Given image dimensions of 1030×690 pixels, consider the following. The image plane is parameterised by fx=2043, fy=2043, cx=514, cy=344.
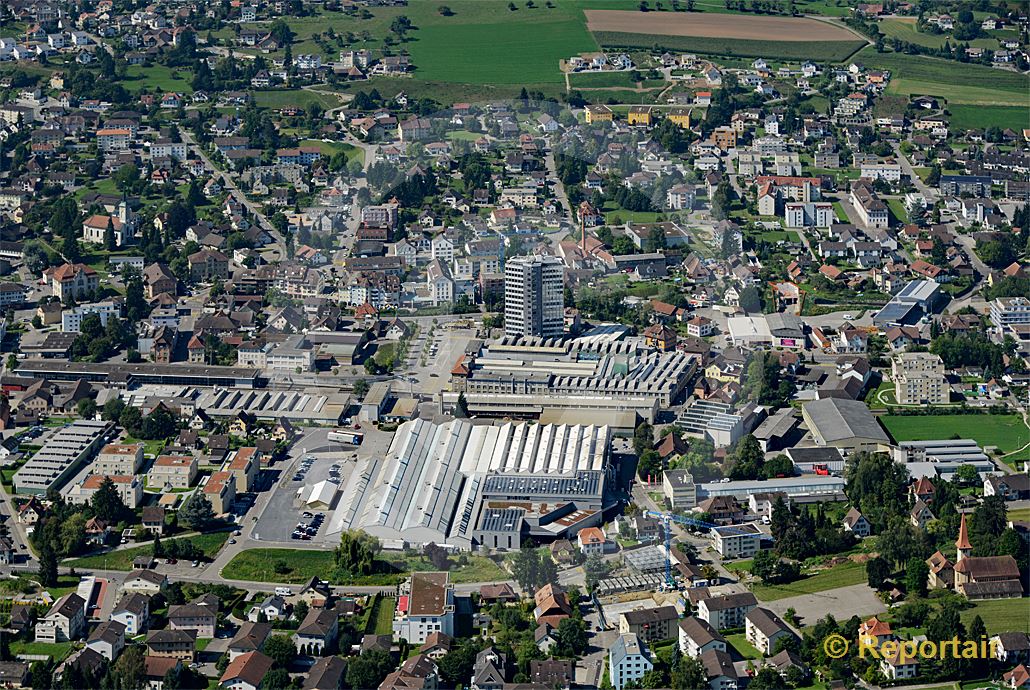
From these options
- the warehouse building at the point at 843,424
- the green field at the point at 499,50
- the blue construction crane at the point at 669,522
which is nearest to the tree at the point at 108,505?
the blue construction crane at the point at 669,522

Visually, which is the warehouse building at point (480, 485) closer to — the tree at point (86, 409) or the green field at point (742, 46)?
the tree at point (86, 409)

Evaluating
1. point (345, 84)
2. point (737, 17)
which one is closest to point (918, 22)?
point (737, 17)

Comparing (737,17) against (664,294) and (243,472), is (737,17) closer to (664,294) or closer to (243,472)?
(664,294)

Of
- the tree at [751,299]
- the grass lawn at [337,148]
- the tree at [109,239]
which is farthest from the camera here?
the grass lawn at [337,148]

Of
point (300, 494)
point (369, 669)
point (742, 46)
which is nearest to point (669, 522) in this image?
point (300, 494)

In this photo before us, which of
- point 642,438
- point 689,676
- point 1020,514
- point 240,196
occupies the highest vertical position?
point 689,676

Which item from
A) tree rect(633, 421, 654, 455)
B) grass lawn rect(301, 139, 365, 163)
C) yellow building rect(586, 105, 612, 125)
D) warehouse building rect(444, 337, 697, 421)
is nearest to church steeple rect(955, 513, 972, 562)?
tree rect(633, 421, 654, 455)

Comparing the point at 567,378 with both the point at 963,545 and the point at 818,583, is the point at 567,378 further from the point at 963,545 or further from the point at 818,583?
the point at 963,545
